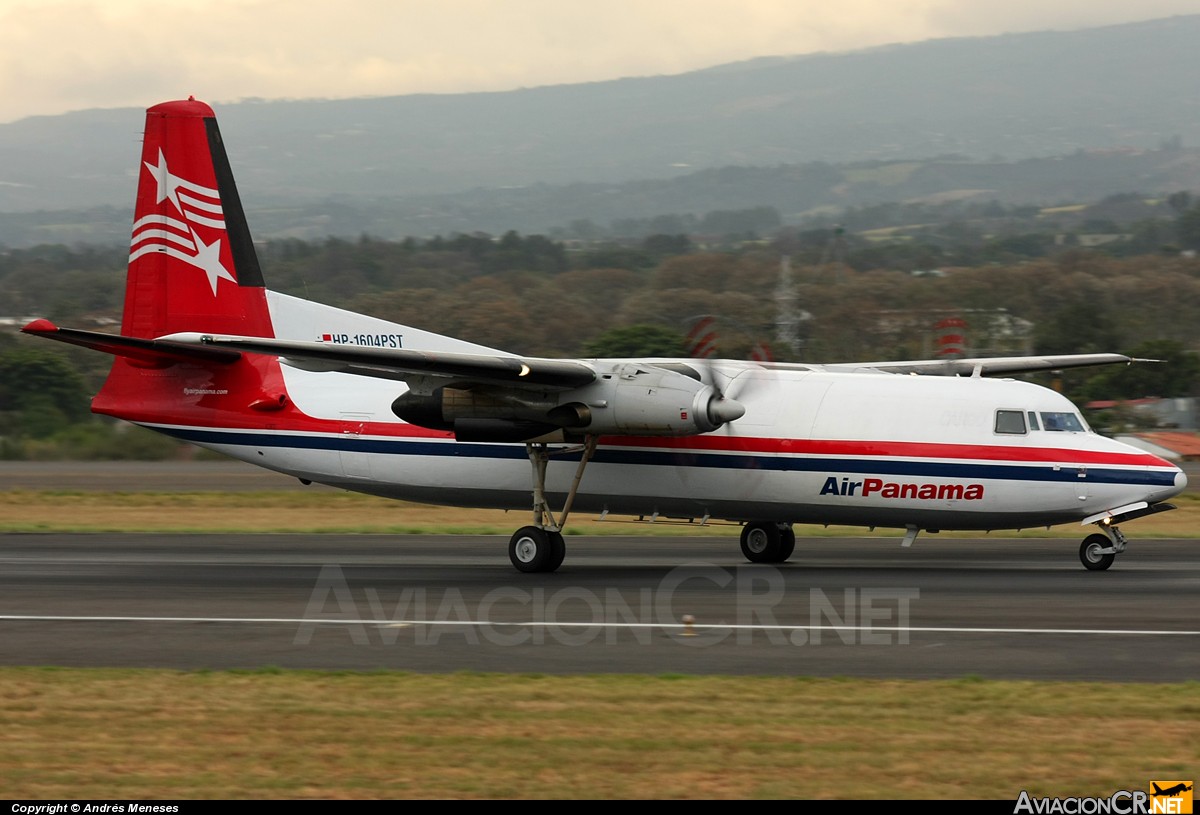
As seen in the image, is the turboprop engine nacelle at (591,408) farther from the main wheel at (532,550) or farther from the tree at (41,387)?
the tree at (41,387)

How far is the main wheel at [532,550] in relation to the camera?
1958cm

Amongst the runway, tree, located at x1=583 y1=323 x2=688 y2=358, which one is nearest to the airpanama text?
the runway

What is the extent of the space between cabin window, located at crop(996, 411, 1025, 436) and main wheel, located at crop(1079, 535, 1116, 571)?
1.79 m

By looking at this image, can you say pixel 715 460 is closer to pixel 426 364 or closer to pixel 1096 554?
pixel 426 364

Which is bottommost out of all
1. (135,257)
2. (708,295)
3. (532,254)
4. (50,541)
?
(50,541)

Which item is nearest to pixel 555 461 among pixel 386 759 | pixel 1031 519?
pixel 1031 519

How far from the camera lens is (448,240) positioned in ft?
431

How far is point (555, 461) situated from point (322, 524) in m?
10.5

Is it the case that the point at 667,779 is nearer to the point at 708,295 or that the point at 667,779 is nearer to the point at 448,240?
the point at 708,295

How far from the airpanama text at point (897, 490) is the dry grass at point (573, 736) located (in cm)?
804

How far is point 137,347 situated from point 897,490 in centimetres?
1078

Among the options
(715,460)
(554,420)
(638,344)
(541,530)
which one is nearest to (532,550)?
(541,530)

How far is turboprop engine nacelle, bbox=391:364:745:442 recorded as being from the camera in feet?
61.0

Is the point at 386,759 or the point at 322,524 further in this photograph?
the point at 322,524
